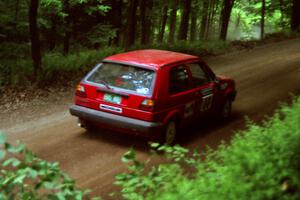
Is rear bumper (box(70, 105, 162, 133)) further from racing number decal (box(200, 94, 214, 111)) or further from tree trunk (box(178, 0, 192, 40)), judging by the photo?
tree trunk (box(178, 0, 192, 40))

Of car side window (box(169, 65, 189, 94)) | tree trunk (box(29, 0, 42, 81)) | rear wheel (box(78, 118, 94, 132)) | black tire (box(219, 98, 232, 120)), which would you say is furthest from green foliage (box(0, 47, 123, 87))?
car side window (box(169, 65, 189, 94))

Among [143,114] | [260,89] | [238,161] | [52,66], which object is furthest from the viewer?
[260,89]

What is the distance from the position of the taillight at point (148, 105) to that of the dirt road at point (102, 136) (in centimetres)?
88

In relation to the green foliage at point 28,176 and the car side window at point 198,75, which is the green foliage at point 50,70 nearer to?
the car side window at point 198,75

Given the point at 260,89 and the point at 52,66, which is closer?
the point at 52,66

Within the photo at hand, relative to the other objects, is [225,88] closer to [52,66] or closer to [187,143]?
[187,143]

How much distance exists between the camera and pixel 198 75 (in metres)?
10.1

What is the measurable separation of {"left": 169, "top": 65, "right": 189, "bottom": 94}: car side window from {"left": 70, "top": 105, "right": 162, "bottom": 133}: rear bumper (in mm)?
851

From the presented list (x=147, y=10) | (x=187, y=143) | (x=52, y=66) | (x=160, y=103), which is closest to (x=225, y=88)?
(x=187, y=143)

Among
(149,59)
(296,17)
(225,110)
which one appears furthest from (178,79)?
(296,17)

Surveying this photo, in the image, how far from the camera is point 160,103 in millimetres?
8742

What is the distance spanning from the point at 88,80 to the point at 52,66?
4.94m

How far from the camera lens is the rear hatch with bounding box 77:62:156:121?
28.6 ft

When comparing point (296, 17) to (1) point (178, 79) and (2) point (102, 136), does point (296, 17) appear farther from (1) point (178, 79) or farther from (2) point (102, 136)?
(2) point (102, 136)
